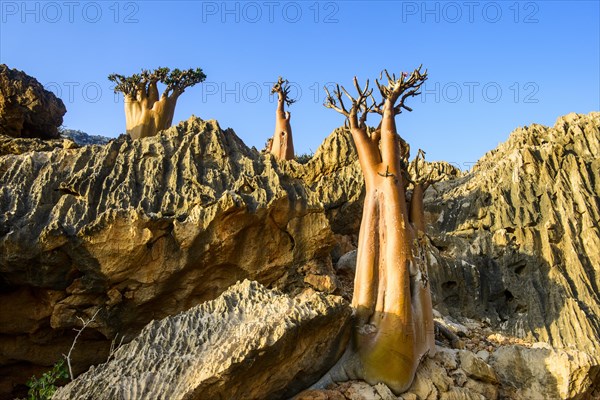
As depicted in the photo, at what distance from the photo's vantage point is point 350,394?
22.7 feet

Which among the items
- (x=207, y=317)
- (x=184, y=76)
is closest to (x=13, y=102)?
(x=184, y=76)

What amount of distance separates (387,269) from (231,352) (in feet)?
10.0

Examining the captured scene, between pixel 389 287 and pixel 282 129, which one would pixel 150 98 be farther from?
pixel 389 287

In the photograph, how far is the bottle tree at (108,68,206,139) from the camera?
18.2m

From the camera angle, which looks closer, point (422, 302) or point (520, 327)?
point (422, 302)

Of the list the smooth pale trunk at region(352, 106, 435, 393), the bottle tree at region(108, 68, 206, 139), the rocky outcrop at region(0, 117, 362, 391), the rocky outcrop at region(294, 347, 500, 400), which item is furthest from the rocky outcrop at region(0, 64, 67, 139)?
the rocky outcrop at region(294, 347, 500, 400)

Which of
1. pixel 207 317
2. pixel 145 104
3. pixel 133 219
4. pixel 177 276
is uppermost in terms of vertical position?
pixel 145 104

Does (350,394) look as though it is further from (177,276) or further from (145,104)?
(145,104)

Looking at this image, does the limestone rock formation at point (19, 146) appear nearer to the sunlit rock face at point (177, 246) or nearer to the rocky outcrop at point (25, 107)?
the sunlit rock face at point (177, 246)

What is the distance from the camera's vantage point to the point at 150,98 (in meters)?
18.8

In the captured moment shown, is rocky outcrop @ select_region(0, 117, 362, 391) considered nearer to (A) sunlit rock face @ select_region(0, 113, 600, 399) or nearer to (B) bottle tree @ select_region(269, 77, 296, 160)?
(A) sunlit rock face @ select_region(0, 113, 600, 399)

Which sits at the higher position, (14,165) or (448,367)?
(14,165)

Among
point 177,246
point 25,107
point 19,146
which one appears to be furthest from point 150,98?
point 177,246

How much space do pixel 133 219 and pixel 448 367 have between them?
5.57 meters
